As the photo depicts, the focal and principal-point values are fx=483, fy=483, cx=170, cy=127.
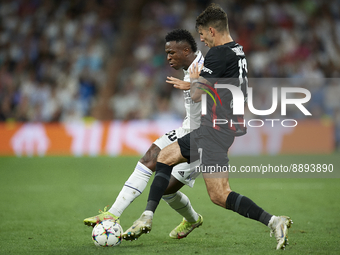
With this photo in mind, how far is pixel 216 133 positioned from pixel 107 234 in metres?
1.31

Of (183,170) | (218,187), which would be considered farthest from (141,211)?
(218,187)

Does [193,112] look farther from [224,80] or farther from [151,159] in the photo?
[224,80]

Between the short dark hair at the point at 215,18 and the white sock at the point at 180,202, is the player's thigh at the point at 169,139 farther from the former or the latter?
the short dark hair at the point at 215,18

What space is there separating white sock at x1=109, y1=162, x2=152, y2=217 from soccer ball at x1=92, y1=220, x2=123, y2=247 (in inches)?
11.7

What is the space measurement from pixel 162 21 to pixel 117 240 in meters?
13.8

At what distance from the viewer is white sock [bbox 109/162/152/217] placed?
4.62 m

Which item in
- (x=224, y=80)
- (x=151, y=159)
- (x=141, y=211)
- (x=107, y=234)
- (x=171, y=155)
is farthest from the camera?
(x=141, y=211)

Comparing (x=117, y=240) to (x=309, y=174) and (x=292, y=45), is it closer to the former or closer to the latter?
(x=309, y=174)

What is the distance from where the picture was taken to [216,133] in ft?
13.7

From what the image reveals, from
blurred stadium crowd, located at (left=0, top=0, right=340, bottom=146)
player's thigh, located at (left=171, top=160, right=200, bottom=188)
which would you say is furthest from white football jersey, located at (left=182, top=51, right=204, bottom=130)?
blurred stadium crowd, located at (left=0, top=0, right=340, bottom=146)

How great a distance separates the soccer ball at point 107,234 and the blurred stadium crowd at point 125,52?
1048cm

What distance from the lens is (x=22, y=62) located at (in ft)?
54.2

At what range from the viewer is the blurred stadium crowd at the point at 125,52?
15297 millimetres

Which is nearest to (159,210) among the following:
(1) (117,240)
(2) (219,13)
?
(1) (117,240)
